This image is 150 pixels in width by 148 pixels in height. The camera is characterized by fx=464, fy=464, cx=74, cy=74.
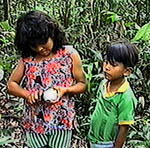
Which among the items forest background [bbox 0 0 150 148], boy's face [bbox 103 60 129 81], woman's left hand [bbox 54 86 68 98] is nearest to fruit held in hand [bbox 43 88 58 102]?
woman's left hand [bbox 54 86 68 98]

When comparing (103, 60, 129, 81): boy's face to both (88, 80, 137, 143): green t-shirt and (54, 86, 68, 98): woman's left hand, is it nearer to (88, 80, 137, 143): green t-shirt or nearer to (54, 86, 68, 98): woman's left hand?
(88, 80, 137, 143): green t-shirt

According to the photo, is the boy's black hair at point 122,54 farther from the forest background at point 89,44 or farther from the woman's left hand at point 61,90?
the forest background at point 89,44

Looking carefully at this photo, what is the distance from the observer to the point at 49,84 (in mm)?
2207

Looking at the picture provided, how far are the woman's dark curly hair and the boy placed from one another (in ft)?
0.88

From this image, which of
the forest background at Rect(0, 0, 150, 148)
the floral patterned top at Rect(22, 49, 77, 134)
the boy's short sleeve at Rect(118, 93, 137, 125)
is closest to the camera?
the boy's short sleeve at Rect(118, 93, 137, 125)

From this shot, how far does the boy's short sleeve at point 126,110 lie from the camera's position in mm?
2097

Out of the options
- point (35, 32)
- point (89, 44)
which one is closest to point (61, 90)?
point (35, 32)

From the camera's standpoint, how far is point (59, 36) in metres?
2.22

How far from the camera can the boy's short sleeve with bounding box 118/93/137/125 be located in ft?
6.88

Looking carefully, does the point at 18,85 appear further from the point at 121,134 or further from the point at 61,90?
the point at 121,134

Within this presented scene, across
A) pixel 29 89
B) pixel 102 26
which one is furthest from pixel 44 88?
pixel 102 26

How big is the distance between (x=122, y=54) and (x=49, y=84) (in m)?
0.38

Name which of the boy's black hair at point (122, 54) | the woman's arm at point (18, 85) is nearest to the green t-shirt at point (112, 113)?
the boy's black hair at point (122, 54)

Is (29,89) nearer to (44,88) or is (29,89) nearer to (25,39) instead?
(44,88)
